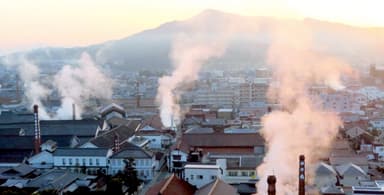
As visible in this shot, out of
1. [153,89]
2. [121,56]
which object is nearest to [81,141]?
[153,89]

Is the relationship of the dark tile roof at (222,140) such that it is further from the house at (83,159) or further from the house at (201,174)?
the house at (201,174)

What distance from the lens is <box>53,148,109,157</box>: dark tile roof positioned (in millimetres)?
17766

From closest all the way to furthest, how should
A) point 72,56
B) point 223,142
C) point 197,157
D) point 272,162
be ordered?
point 272,162
point 197,157
point 223,142
point 72,56

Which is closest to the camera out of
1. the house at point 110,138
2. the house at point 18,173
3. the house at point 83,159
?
the house at point 18,173

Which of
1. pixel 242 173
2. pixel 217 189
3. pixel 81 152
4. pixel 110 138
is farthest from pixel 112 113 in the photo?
pixel 217 189

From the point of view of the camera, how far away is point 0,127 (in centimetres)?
2308

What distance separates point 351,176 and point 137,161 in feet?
23.1

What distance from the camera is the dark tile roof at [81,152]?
17.8 metres

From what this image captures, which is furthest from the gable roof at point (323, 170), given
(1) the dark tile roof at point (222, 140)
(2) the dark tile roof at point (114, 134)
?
(2) the dark tile roof at point (114, 134)

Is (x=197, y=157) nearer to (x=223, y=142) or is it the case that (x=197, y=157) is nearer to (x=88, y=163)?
(x=223, y=142)

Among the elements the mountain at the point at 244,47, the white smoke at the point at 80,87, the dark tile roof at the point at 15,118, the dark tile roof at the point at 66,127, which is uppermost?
the mountain at the point at 244,47

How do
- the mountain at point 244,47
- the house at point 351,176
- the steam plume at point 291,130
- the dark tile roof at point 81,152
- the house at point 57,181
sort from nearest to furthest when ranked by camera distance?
the steam plume at point 291,130, the house at point 57,181, the house at point 351,176, the dark tile roof at point 81,152, the mountain at point 244,47

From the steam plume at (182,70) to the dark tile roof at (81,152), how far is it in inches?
253

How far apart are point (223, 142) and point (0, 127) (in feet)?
35.8
